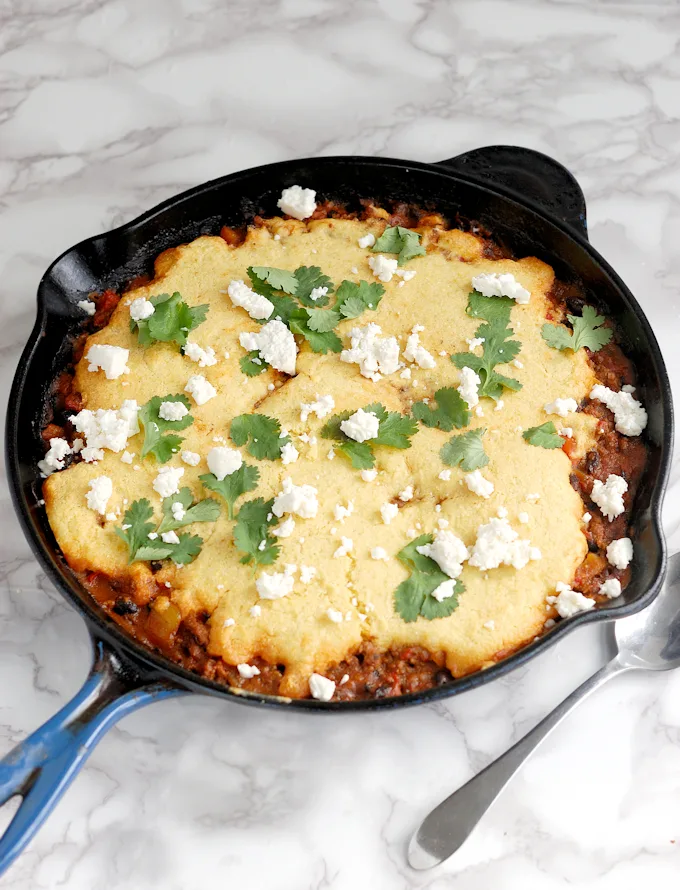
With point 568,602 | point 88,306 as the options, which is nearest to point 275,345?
point 88,306

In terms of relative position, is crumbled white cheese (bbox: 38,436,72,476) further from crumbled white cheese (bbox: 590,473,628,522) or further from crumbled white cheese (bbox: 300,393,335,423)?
crumbled white cheese (bbox: 590,473,628,522)

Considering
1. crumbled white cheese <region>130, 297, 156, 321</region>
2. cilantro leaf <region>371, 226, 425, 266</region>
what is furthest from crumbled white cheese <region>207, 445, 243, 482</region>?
cilantro leaf <region>371, 226, 425, 266</region>

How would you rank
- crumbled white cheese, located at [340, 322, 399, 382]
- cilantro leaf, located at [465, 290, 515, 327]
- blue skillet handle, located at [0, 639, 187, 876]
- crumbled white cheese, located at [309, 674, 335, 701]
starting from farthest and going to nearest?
cilantro leaf, located at [465, 290, 515, 327] → crumbled white cheese, located at [340, 322, 399, 382] → crumbled white cheese, located at [309, 674, 335, 701] → blue skillet handle, located at [0, 639, 187, 876]

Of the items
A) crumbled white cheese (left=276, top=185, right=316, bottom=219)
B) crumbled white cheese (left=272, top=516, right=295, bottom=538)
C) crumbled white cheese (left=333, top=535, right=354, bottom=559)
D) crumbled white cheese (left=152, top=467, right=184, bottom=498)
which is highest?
crumbled white cheese (left=276, top=185, right=316, bottom=219)

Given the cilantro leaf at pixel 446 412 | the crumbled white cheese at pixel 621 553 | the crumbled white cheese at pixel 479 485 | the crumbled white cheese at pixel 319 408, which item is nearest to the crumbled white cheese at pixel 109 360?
the crumbled white cheese at pixel 319 408

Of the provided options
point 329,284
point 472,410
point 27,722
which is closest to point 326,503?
point 472,410

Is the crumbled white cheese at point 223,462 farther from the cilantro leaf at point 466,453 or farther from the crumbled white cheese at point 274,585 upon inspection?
the cilantro leaf at point 466,453
